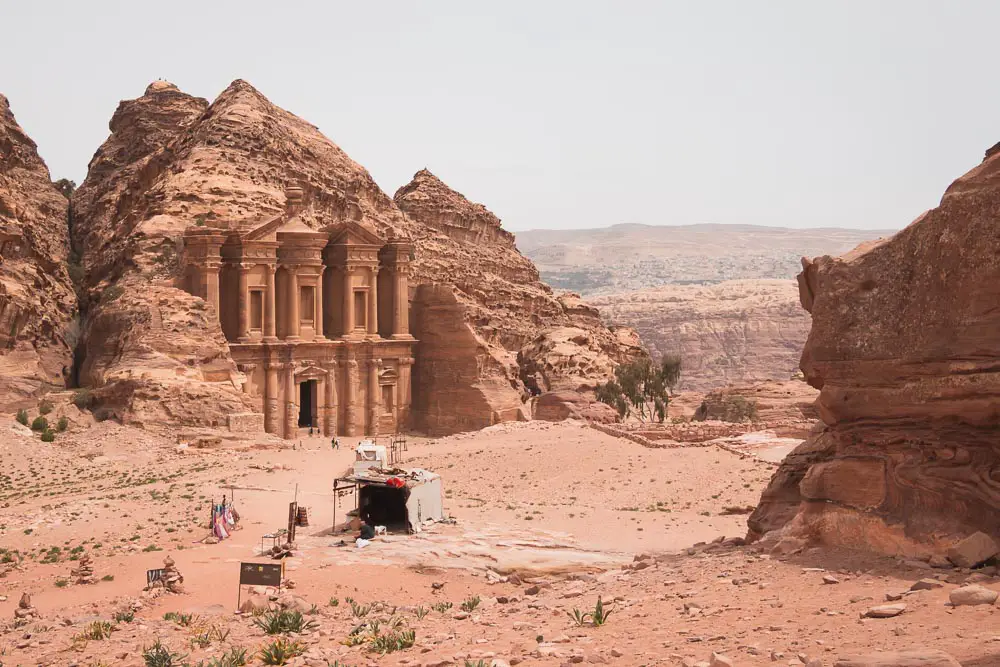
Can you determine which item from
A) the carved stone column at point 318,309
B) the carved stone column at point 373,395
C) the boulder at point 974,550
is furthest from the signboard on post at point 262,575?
the carved stone column at point 373,395

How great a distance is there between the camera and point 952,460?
12.8 metres

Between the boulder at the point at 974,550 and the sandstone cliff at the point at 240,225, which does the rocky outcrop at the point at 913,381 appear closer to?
the boulder at the point at 974,550

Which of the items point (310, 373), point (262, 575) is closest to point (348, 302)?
point (310, 373)

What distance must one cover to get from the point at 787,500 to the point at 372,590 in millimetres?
7796

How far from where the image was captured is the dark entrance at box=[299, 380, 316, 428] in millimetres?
51750

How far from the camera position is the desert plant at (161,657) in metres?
12.7

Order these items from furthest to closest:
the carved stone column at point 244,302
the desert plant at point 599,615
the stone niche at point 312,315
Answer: the stone niche at point 312,315
the carved stone column at point 244,302
the desert plant at point 599,615

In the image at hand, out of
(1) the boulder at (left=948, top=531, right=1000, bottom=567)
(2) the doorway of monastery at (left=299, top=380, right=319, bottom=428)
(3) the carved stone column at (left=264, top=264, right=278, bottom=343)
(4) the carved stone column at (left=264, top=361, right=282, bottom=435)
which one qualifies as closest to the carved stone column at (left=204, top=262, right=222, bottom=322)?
(3) the carved stone column at (left=264, top=264, right=278, bottom=343)

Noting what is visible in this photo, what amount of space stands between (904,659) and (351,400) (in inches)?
1767

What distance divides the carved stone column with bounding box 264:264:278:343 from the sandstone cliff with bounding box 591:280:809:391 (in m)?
85.9

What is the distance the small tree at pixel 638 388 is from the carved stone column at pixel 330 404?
13377mm

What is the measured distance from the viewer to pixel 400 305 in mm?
54656

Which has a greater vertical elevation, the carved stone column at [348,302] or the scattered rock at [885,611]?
the carved stone column at [348,302]

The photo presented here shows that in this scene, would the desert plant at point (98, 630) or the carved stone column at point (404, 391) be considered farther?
the carved stone column at point (404, 391)
